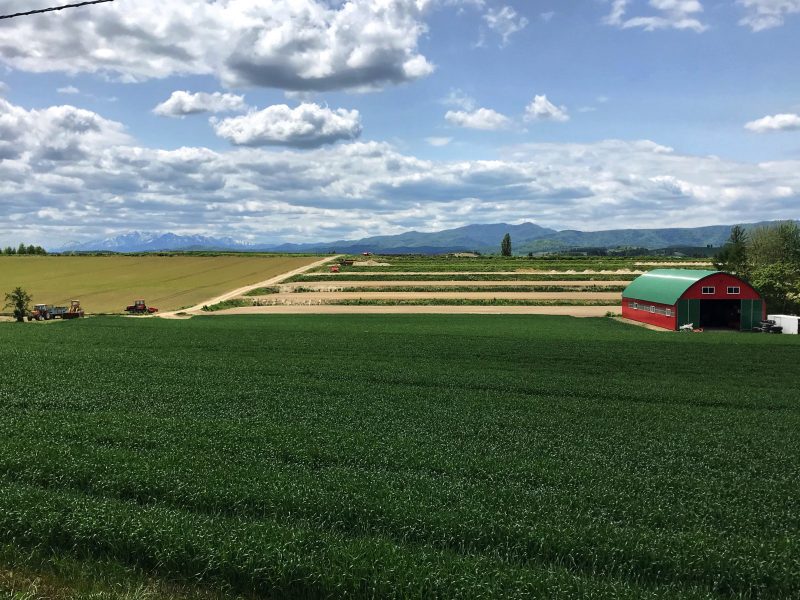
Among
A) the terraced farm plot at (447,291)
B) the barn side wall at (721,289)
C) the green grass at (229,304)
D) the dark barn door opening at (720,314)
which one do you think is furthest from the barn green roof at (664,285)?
the green grass at (229,304)

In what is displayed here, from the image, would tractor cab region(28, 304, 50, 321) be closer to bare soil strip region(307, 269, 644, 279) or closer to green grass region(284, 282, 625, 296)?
green grass region(284, 282, 625, 296)

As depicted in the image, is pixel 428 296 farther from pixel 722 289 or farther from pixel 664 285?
pixel 722 289

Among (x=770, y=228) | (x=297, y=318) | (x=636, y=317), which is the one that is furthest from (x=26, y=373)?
(x=770, y=228)

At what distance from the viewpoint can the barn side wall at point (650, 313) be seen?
163 ft

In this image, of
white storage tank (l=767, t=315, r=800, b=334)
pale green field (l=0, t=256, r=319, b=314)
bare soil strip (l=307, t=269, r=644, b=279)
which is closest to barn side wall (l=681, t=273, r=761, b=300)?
white storage tank (l=767, t=315, r=800, b=334)

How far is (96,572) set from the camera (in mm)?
8203

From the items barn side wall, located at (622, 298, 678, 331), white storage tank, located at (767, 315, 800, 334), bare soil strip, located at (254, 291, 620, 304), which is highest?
bare soil strip, located at (254, 291, 620, 304)

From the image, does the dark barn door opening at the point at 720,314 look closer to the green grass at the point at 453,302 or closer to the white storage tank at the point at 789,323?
the white storage tank at the point at 789,323

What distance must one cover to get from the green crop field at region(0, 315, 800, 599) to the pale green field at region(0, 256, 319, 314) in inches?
2125

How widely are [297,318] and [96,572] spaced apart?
157ft

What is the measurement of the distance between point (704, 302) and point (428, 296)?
33618 millimetres

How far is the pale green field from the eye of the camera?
251ft

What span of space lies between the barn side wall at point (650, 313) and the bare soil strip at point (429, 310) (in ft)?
11.1

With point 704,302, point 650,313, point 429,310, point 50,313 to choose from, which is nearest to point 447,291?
point 429,310
